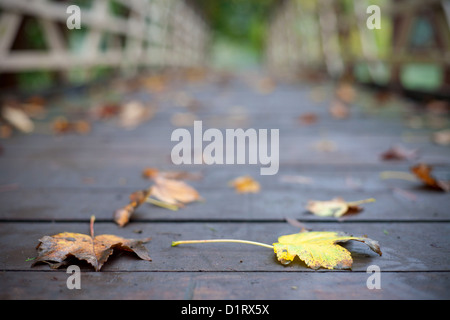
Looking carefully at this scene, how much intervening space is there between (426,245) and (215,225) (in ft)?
1.44

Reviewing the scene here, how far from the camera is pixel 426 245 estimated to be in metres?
0.73

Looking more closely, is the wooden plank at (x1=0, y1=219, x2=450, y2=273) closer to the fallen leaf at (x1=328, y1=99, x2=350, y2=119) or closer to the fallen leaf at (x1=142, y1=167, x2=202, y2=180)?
the fallen leaf at (x1=142, y1=167, x2=202, y2=180)

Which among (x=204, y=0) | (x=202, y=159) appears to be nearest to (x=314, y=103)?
(x=202, y=159)

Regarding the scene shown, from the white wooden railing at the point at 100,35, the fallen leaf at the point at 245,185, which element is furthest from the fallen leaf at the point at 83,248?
the white wooden railing at the point at 100,35

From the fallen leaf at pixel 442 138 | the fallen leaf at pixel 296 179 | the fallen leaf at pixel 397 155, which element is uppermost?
the fallen leaf at pixel 442 138

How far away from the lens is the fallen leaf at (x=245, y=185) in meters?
1.08

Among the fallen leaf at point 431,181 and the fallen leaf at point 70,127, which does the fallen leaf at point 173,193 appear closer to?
the fallen leaf at point 431,181

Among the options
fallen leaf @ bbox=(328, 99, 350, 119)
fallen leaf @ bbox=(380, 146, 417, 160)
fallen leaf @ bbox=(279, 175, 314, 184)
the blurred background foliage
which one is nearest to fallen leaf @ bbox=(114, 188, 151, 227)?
fallen leaf @ bbox=(279, 175, 314, 184)

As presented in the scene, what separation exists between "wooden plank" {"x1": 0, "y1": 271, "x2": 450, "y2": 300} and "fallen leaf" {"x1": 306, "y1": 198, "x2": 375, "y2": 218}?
266 millimetres

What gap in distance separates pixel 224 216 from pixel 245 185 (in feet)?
0.78

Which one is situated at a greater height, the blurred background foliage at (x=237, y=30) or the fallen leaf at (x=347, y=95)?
the blurred background foliage at (x=237, y=30)

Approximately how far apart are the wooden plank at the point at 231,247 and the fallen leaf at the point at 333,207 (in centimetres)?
5

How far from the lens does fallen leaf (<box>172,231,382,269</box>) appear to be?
2.10ft

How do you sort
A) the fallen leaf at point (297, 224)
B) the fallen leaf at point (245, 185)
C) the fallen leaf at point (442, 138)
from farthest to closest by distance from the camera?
the fallen leaf at point (442, 138) < the fallen leaf at point (245, 185) < the fallen leaf at point (297, 224)
